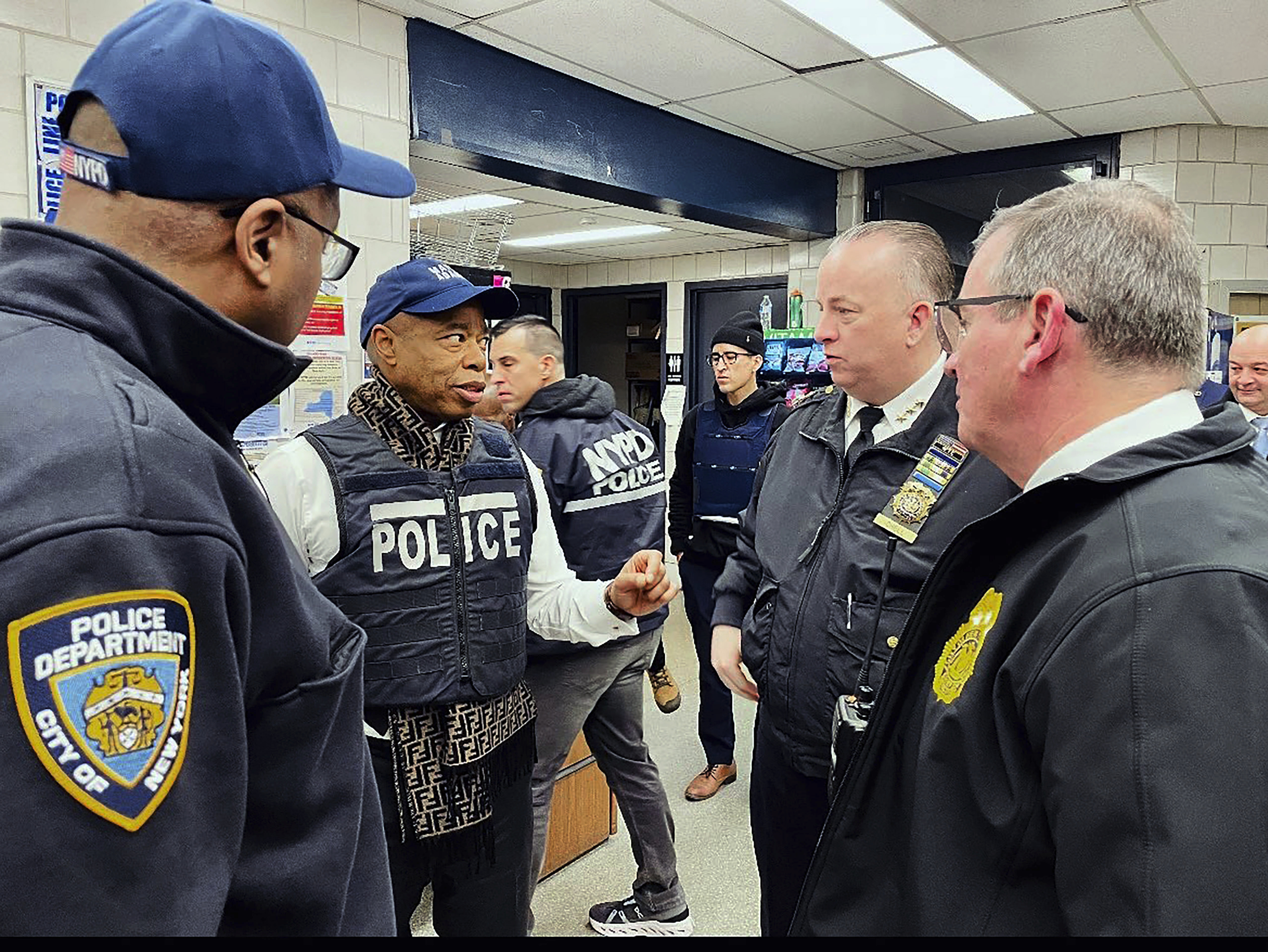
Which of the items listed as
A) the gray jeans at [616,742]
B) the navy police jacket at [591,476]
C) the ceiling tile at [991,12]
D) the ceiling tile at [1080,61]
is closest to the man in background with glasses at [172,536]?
the gray jeans at [616,742]

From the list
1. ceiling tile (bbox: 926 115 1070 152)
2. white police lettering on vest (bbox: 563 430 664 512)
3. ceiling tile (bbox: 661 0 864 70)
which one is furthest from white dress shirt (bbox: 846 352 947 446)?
ceiling tile (bbox: 926 115 1070 152)

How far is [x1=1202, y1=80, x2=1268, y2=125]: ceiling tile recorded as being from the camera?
4023mm

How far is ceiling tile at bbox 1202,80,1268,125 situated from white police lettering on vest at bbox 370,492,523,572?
416cm

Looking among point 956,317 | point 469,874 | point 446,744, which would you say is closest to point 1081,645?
point 956,317

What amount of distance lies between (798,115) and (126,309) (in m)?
4.47

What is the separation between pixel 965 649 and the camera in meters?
0.98

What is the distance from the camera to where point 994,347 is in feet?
3.50

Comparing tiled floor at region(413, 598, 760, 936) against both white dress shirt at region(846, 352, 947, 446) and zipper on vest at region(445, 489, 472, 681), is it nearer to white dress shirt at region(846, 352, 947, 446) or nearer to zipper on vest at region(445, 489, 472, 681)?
zipper on vest at region(445, 489, 472, 681)

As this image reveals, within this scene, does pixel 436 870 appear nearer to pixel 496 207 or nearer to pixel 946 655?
pixel 946 655

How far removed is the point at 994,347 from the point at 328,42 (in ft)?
9.10

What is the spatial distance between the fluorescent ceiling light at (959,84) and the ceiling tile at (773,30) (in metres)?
0.28

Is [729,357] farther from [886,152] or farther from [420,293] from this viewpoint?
[886,152]
